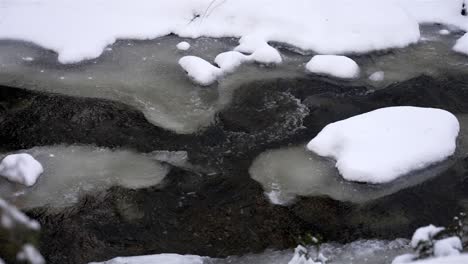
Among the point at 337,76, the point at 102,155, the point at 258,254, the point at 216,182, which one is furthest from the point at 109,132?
the point at 337,76

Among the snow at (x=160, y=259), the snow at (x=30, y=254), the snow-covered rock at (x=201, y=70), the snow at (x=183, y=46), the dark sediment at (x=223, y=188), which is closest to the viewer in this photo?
the snow at (x=30, y=254)

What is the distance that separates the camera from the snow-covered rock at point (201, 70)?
22.5 ft

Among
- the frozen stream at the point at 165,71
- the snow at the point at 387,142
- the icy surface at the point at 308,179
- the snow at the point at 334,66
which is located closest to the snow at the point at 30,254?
the icy surface at the point at 308,179

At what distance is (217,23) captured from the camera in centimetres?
822

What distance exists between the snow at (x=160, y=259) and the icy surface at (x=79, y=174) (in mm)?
962

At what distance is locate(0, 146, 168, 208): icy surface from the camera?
5.08m

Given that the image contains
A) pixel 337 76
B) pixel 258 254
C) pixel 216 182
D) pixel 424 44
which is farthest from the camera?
pixel 424 44

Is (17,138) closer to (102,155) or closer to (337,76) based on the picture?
(102,155)

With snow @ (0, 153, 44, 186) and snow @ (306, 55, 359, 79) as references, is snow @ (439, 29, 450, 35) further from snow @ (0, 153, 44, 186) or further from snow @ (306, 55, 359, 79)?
snow @ (0, 153, 44, 186)

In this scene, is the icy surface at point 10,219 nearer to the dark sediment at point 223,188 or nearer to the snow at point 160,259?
the snow at point 160,259

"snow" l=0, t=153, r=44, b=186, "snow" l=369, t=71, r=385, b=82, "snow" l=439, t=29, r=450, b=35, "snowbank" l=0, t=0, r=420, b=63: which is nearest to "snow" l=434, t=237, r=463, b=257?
"snow" l=0, t=153, r=44, b=186

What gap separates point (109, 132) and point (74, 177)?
861mm

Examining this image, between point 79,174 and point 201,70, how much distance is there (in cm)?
232

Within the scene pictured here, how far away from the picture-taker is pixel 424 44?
802cm
